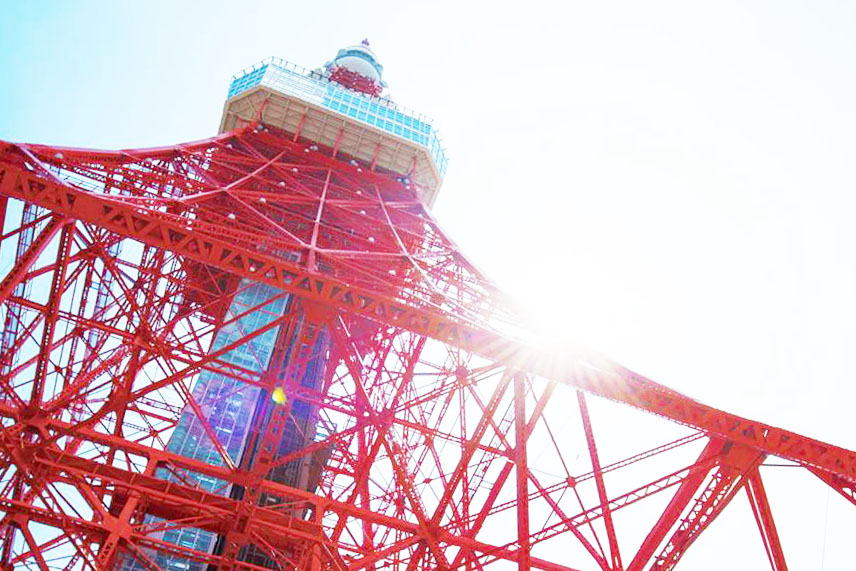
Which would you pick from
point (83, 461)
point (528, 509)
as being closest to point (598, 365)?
point (528, 509)

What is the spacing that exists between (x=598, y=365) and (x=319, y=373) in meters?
11.9

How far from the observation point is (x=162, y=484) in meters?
13.7

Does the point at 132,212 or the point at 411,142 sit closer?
the point at 132,212

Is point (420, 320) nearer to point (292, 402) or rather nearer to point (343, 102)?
point (292, 402)

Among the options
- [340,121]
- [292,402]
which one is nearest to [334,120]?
[340,121]

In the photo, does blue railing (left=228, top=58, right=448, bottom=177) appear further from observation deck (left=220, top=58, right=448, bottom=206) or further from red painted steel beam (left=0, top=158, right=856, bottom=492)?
red painted steel beam (left=0, top=158, right=856, bottom=492)

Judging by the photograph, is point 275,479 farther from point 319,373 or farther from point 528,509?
point 528,509

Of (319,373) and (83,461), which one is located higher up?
(319,373)

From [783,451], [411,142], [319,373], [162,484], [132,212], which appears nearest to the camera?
[132,212]

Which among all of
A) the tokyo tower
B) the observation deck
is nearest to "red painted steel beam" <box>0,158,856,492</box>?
the tokyo tower

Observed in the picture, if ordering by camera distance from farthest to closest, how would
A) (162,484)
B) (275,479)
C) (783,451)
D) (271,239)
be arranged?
(275,479) → (162,484) → (271,239) → (783,451)

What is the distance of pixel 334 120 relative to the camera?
24438 mm

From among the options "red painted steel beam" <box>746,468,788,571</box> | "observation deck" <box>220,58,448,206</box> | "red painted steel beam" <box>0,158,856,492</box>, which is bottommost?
"red painted steel beam" <box>746,468,788,571</box>

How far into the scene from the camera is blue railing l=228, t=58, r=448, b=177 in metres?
24.7
